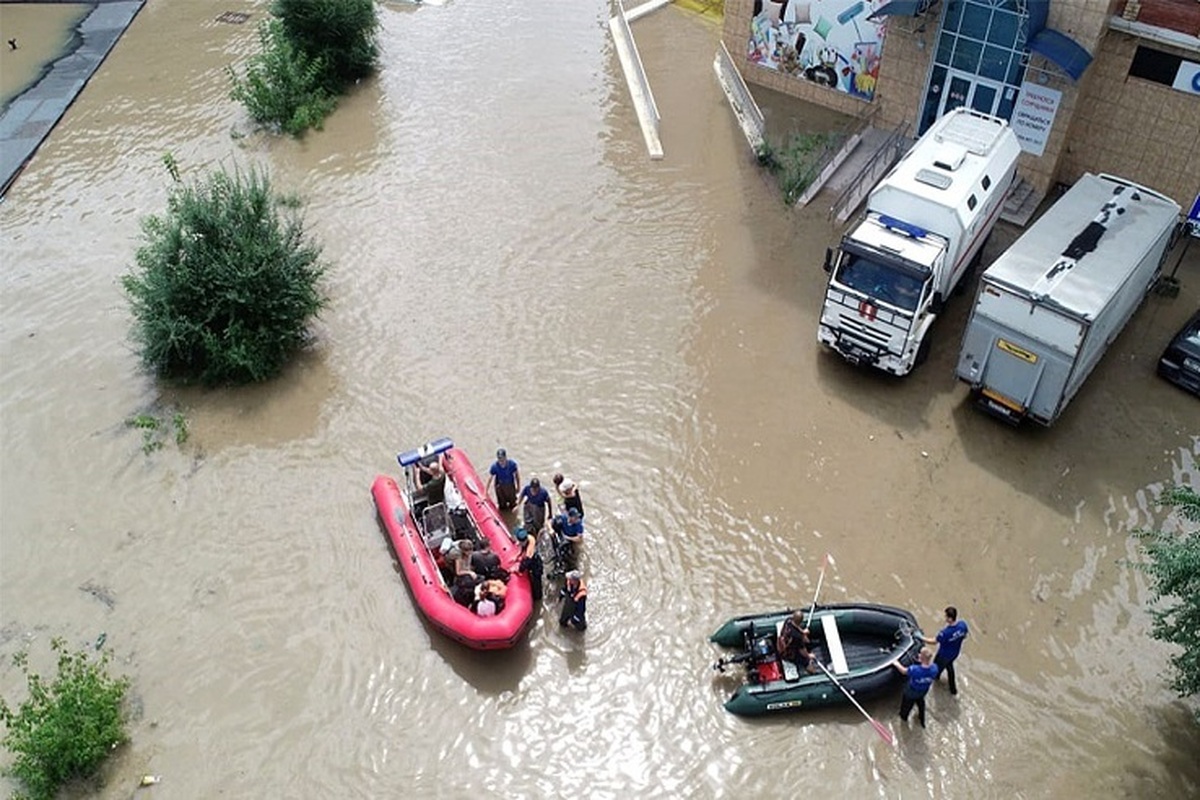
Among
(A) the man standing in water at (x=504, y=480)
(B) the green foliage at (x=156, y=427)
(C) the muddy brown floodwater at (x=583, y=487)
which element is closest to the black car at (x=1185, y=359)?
(C) the muddy brown floodwater at (x=583, y=487)

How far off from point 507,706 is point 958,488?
7.52 metres

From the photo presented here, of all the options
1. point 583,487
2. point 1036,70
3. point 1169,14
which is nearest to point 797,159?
point 1036,70

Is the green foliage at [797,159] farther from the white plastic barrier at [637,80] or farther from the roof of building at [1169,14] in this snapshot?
the roof of building at [1169,14]

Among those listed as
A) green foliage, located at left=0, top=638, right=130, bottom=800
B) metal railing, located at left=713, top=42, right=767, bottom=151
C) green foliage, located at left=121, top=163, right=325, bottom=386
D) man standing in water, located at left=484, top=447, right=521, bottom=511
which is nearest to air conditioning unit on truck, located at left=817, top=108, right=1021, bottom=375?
metal railing, located at left=713, top=42, right=767, bottom=151

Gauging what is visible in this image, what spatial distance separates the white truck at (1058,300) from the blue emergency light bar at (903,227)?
4.37 ft

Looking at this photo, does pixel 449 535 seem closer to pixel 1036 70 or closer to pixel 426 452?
pixel 426 452

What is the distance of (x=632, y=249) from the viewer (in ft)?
61.7

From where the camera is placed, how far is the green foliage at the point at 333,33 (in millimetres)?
23641

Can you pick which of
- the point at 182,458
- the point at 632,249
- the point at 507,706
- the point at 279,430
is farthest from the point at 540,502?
the point at 632,249

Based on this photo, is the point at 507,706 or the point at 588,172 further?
the point at 588,172

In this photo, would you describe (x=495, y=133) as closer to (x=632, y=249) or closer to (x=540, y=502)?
(x=632, y=249)

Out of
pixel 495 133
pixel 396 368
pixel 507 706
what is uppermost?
pixel 495 133

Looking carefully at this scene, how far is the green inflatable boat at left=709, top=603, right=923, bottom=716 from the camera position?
11383 millimetres

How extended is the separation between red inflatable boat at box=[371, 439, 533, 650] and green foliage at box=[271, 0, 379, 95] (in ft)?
46.3
